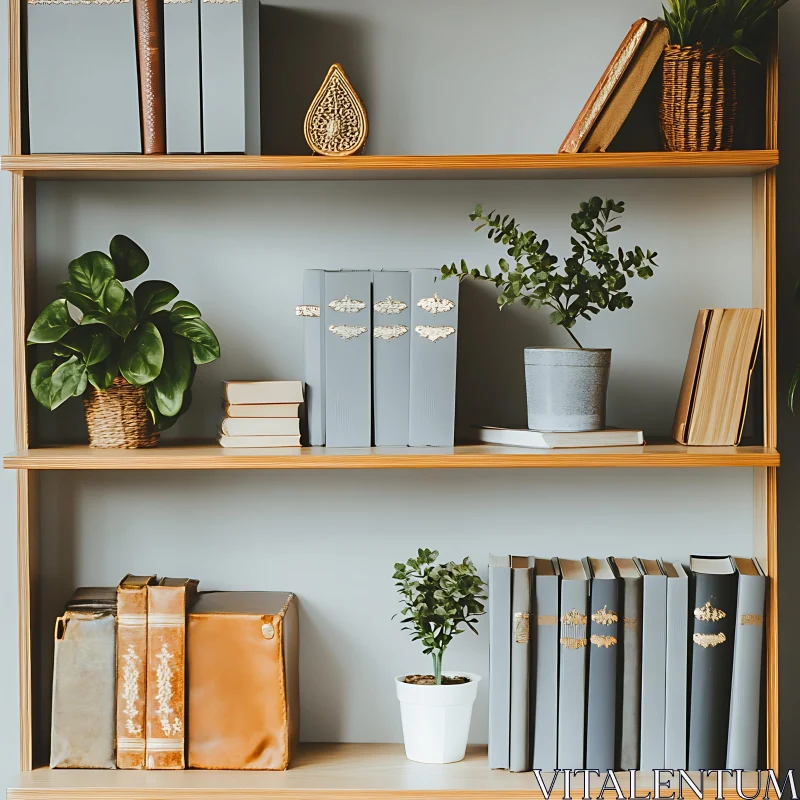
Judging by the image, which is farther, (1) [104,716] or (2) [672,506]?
(2) [672,506]

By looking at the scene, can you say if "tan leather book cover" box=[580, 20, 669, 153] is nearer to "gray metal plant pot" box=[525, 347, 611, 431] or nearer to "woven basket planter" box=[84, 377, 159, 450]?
"gray metal plant pot" box=[525, 347, 611, 431]

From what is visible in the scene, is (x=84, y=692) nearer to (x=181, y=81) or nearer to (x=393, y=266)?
(x=393, y=266)

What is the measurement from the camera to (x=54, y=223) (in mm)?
1666

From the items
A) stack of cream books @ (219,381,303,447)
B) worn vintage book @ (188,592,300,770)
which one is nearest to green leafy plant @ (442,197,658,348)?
stack of cream books @ (219,381,303,447)

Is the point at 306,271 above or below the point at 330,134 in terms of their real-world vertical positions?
below

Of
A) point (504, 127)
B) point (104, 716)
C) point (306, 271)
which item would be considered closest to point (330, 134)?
point (306, 271)

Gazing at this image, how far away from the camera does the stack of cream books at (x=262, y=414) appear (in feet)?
4.99

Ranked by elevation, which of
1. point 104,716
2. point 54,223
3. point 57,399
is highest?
point 54,223

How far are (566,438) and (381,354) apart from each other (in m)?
0.32

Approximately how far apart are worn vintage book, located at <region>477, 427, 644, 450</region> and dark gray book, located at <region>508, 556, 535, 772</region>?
215 millimetres

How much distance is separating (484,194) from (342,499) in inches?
23.4

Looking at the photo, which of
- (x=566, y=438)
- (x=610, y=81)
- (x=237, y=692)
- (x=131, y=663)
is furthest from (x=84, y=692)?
(x=610, y=81)

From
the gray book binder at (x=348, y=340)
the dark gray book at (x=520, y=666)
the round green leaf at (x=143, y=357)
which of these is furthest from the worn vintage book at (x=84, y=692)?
the dark gray book at (x=520, y=666)

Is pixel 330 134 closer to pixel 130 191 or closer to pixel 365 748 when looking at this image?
pixel 130 191
